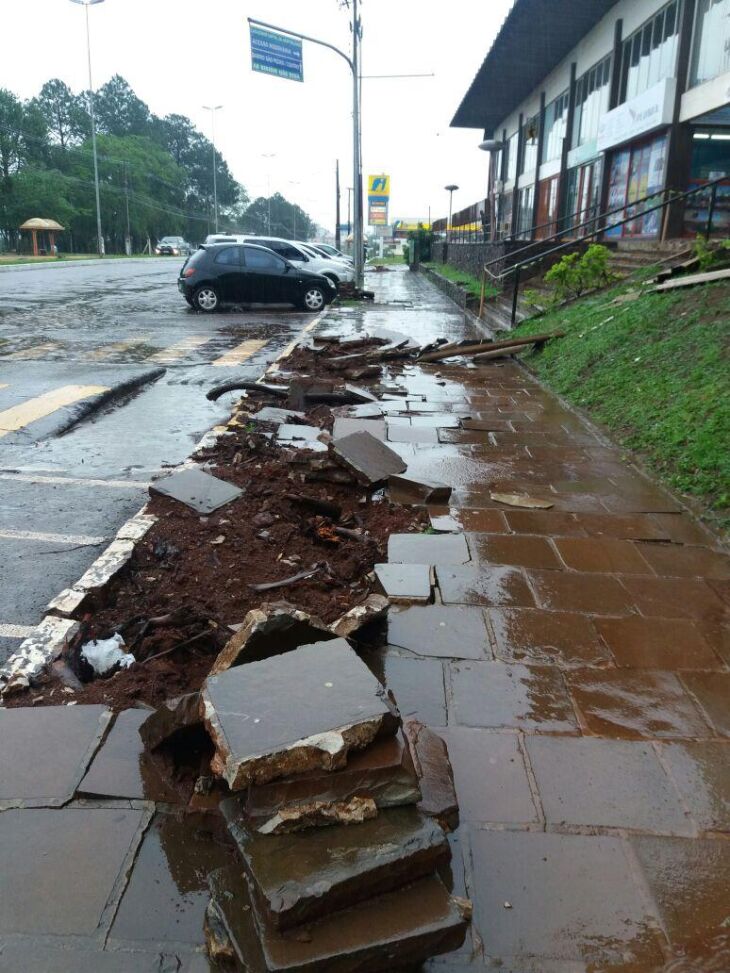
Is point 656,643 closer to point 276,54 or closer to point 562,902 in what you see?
point 562,902

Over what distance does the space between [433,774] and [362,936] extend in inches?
25.9

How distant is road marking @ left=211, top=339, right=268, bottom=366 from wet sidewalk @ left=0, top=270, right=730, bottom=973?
8.26 m

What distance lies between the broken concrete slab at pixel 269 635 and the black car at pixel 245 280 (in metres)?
17.2

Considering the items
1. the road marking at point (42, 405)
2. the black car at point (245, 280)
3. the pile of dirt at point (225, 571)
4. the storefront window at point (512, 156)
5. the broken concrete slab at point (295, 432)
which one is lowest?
the road marking at point (42, 405)

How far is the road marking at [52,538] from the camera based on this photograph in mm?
4766

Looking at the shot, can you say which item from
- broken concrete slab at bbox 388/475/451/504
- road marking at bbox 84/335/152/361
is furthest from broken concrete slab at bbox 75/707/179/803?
road marking at bbox 84/335/152/361

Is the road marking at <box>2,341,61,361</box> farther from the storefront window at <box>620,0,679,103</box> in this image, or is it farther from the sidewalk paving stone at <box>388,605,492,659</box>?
the storefront window at <box>620,0,679,103</box>

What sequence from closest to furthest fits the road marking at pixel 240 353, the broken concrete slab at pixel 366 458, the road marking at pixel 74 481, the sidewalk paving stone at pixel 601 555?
the sidewalk paving stone at pixel 601 555, the broken concrete slab at pixel 366 458, the road marking at pixel 74 481, the road marking at pixel 240 353

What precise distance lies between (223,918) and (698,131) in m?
21.5

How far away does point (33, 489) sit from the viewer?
228 inches

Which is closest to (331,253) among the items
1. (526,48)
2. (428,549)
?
(526,48)

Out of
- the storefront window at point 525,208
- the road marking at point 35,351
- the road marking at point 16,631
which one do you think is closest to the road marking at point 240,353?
the road marking at point 35,351

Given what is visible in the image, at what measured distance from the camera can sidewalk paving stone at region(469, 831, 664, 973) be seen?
1.95m

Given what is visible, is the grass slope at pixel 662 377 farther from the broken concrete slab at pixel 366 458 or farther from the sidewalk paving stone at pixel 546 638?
the broken concrete slab at pixel 366 458
